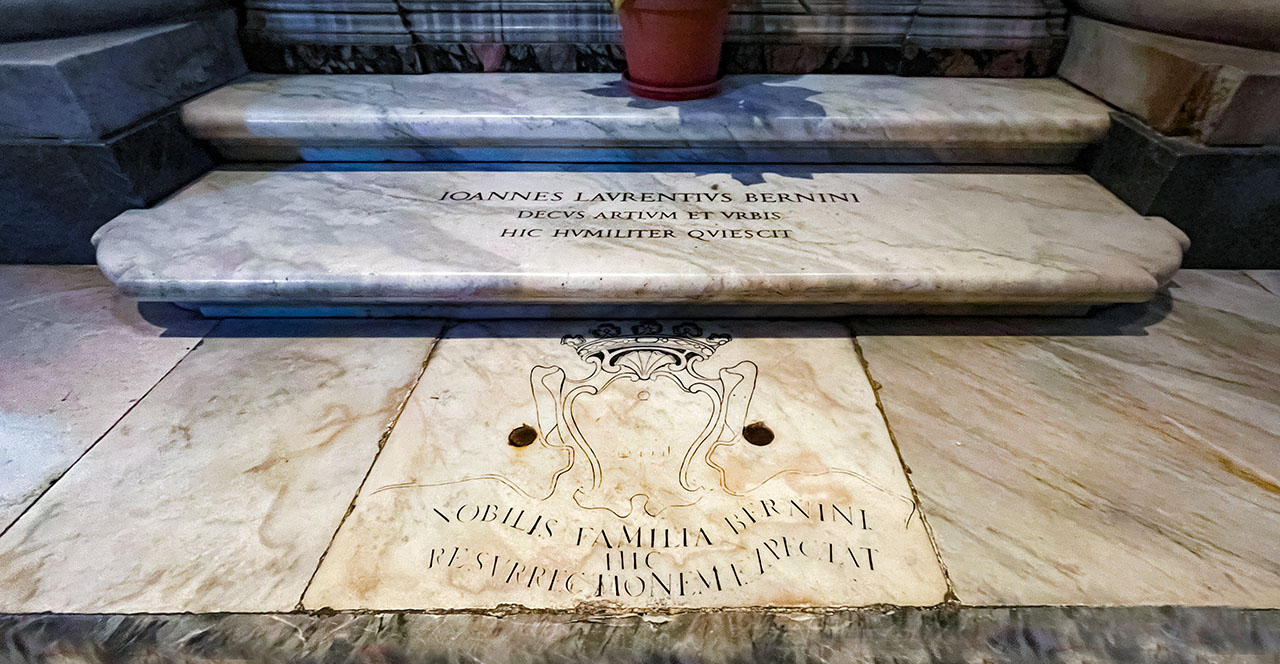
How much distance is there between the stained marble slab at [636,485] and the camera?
107cm

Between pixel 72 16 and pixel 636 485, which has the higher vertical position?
pixel 72 16

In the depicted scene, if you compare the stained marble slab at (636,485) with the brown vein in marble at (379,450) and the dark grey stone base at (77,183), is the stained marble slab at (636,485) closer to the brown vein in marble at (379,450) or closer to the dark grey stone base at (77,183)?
the brown vein in marble at (379,450)

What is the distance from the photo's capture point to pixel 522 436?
1341mm

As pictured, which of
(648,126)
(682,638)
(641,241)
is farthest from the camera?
(648,126)

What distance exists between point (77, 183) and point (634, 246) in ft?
5.07

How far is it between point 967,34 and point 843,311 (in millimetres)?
1414

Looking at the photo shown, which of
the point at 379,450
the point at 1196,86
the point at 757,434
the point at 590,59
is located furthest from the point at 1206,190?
the point at 379,450

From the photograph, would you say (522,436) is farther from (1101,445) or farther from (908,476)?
(1101,445)

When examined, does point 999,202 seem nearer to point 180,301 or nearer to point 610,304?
Answer: point 610,304

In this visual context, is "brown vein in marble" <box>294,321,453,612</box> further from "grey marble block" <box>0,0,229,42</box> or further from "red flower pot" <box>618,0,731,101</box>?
"grey marble block" <box>0,0,229,42</box>

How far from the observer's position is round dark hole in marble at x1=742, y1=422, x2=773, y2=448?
1.32m

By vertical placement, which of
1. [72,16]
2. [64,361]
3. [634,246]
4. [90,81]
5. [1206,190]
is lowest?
[64,361]

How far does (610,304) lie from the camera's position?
64.2 inches

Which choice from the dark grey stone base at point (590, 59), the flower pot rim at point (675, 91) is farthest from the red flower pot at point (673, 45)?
the dark grey stone base at point (590, 59)
